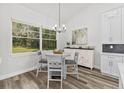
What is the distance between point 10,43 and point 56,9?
2.73 metres

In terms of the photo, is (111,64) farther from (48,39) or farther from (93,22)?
(48,39)

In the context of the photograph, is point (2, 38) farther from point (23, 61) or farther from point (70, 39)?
point (70, 39)

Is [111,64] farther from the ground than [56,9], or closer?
closer

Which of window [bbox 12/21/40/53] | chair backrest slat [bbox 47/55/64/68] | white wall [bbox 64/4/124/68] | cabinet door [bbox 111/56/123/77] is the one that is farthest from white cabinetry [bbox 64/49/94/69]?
chair backrest slat [bbox 47/55/64/68]

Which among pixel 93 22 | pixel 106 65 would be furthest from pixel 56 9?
pixel 106 65

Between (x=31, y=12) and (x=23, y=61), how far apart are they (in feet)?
6.87

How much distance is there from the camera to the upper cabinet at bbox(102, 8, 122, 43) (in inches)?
154

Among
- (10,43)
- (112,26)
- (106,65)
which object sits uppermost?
(112,26)

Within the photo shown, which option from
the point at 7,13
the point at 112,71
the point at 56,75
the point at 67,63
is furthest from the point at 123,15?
the point at 7,13

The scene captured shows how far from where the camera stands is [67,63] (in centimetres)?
409

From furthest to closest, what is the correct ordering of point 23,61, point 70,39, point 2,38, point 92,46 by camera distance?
1. point 70,39
2. point 92,46
3. point 23,61
4. point 2,38

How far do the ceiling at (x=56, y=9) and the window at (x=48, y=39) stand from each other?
0.84m

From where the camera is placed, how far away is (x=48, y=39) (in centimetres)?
611

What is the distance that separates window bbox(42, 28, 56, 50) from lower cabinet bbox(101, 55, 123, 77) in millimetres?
2910
